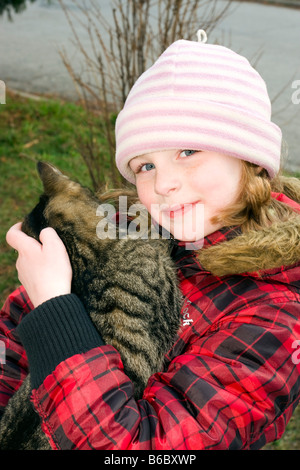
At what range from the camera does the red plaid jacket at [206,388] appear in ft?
4.69

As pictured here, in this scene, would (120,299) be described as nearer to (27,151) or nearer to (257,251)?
(257,251)

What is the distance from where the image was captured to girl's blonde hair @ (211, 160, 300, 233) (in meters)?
1.80

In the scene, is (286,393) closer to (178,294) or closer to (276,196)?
(178,294)

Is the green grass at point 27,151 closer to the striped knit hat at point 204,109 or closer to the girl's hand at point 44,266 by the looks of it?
the girl's hand at point 44,266

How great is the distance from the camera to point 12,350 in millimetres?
2096

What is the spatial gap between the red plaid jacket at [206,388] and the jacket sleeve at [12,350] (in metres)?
0.57

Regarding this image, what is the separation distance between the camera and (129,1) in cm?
330

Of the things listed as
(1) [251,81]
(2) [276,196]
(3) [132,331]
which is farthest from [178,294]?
(1) [251,81]

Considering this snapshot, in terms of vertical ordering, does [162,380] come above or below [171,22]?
below

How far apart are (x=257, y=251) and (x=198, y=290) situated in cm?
31

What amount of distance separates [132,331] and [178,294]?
0.25 meters

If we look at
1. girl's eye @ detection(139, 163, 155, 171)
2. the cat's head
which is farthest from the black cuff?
girl's eye @ detection(139, 163, 155, 171)

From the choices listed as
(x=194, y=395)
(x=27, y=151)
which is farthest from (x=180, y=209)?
(x=27, y=151)

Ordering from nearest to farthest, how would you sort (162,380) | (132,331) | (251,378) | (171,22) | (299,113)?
(251,378) < (162,380) < (132,331) < (171,22) < (299,113)
